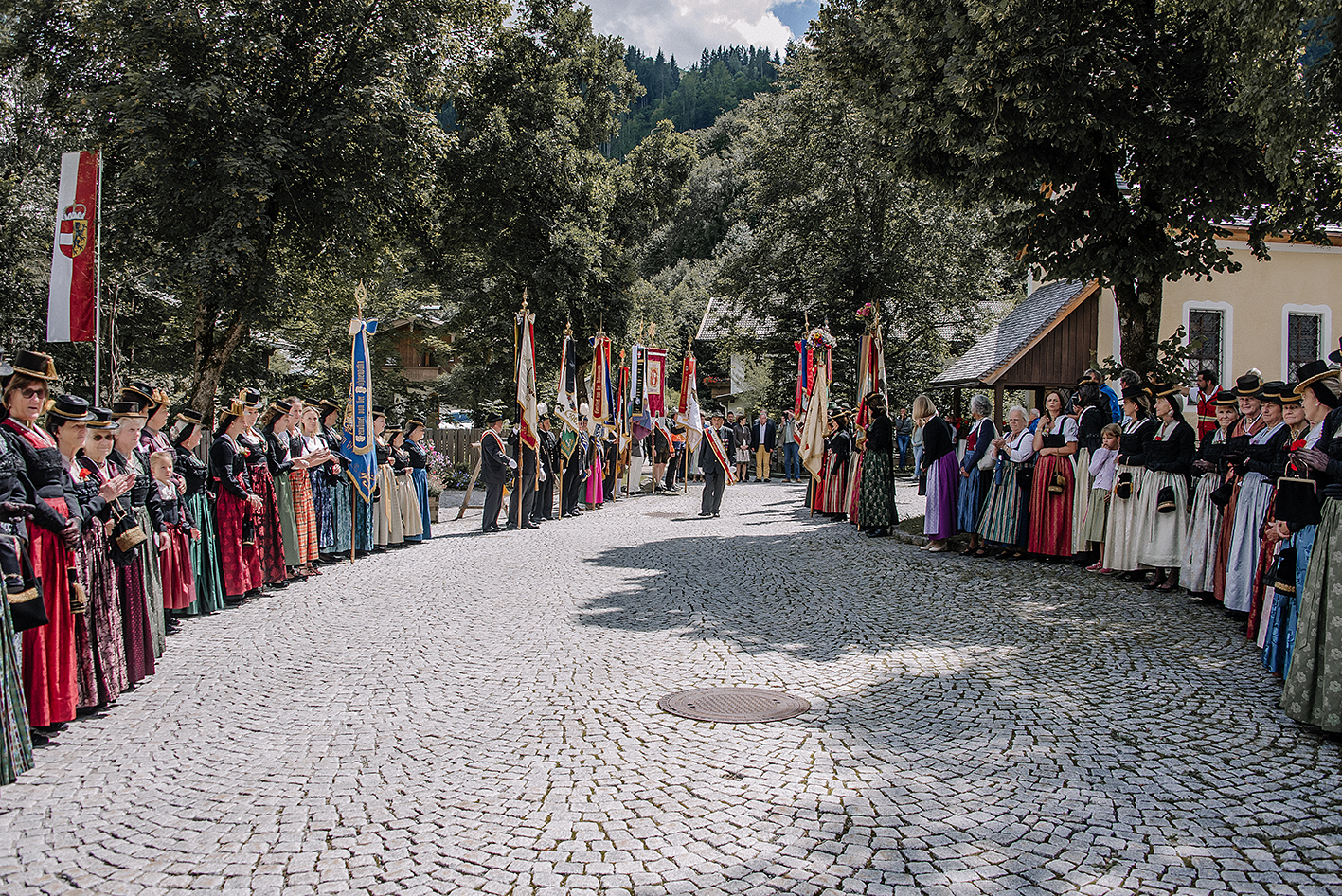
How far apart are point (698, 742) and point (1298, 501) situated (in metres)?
3.95

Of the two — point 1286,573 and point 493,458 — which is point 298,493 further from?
point 1286,573

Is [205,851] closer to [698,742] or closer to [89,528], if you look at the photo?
[698,742]

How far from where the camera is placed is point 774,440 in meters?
30.6

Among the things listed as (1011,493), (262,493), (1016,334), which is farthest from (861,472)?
(1016,334)

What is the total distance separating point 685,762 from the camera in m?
4.43

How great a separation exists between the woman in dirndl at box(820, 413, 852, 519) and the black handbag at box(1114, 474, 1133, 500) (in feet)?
23.5

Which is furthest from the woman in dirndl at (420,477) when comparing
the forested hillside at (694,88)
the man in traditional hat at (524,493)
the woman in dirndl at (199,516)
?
the forested hillside at (694,88)

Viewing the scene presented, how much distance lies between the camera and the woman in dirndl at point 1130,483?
9.08m

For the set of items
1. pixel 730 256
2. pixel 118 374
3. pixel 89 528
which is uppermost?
pixel 730 256

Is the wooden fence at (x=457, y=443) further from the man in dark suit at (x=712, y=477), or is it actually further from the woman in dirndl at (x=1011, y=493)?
the woman in dirndl at (x=1011, y=493)

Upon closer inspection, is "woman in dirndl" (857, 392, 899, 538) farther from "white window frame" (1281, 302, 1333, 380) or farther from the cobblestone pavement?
"white window frame" (1281, 302, 1333, 380)

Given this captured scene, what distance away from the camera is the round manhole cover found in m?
5.16

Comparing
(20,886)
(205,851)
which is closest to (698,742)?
(205,851)

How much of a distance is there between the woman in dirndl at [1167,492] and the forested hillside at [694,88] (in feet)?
288
